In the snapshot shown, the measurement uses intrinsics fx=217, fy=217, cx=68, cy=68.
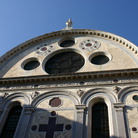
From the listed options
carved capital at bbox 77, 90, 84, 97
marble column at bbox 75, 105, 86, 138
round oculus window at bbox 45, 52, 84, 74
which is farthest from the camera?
round oculus window at bbox 45, 52, 84, 74

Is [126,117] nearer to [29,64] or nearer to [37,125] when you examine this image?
[37,125]

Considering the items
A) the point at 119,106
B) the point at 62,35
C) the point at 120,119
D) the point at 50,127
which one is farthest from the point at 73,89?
the point at 62,35

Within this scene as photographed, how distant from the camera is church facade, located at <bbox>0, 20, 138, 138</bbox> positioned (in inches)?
429

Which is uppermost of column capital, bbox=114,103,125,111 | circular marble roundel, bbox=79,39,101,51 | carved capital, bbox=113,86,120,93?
circular marble roundel, bbox=79,39,101,51

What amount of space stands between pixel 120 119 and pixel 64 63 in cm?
652

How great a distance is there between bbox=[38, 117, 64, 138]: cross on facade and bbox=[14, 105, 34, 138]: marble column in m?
0.80

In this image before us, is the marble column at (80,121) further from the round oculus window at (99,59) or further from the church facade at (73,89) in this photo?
the round oculus window at (99,59)

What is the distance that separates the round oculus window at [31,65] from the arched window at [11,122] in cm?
346

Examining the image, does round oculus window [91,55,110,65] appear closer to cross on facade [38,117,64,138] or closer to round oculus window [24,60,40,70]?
round oculus window [24,60,40,70]

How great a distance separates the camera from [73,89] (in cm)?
1284

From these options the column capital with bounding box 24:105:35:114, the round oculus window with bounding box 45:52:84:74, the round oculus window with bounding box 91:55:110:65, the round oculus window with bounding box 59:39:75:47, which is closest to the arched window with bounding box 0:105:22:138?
the column capital with bounding box 24:105:35:114

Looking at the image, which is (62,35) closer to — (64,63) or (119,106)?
(64,63)

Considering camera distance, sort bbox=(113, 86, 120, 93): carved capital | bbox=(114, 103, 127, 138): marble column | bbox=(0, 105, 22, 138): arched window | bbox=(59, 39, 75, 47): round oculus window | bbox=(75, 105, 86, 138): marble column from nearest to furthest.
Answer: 1. bbox=(114, 103, 127, 138): marble column
2. bbox=(75, 105, 86, 138): marble column
3. bbox=(0, 105, 22, 138): arched window
4. bbox=(113, 86, 120, 93): carved capital
5. bbox=(59, 39, 75, 47): round oculus window

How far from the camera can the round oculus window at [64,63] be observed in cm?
1497
